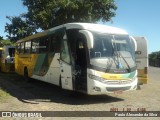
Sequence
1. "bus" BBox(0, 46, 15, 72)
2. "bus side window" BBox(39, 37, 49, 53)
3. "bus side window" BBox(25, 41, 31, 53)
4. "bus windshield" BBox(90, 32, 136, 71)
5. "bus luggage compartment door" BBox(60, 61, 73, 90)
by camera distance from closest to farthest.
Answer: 1. "bus windshield" BBox(90, 32, 136, 71)
2. "bus luggage compartment door" BBox(60, 61, 73, 90)
3. "bus side window" BBox(39, 37, 49, 53)
4. "bus side window" BBox(25, 41, 31, 53)
5. "bus" BBox(0, 46, 15, 72)

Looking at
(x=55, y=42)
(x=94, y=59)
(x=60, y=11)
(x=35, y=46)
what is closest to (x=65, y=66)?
(x=94, y=59)

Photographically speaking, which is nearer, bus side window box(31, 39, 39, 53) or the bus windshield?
the bus windshield

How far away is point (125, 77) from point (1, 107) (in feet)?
16.4

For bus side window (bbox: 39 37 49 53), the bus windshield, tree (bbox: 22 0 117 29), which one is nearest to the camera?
the bus windshield

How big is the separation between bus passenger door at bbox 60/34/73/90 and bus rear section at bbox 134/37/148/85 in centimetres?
447

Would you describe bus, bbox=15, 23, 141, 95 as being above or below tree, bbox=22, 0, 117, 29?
below

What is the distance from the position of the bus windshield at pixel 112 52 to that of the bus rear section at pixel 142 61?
3209 millimetres

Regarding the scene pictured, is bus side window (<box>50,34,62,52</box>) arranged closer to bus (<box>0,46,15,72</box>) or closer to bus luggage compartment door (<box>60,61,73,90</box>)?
bus luggage compartment door (<box>60,61,73,90</box>)

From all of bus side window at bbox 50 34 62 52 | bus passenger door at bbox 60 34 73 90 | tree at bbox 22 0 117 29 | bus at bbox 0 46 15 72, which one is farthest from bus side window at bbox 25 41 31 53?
bus at bbox 0 46 15 72

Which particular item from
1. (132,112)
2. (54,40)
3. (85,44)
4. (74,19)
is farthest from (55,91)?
(74,19)

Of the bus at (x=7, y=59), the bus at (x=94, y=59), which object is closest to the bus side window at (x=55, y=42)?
the bus at (x=94, y=59)

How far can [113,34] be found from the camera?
14.2 meters

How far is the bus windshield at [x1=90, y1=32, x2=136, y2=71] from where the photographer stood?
1346 centimetres

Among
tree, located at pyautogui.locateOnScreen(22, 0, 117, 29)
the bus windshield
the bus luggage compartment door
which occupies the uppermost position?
tree, located at pyautogui.locateOnScreen(22, 0, 117, 29)
